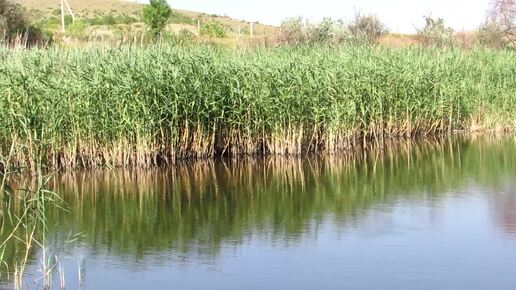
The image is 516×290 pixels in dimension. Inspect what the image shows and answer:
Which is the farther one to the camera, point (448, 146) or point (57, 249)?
point (448, 146)

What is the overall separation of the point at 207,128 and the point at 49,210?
12.5ft

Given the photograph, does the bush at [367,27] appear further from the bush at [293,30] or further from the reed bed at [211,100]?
the reed bed at [211,100]

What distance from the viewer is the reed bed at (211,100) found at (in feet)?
38.2

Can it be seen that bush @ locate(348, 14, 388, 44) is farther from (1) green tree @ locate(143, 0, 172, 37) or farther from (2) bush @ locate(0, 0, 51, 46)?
(2) bush @ locate(0, 0, 51, 46)

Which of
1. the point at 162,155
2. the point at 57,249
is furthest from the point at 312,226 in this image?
the point at 162,155

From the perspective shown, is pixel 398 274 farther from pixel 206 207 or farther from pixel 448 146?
pixel 448 146

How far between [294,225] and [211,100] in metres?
4.40

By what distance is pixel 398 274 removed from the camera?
6.88 metres

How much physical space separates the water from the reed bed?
44 cm

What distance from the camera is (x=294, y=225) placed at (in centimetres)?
888

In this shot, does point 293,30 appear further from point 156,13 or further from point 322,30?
point 156,13

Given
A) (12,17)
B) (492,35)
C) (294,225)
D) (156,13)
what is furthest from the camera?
(156,13)

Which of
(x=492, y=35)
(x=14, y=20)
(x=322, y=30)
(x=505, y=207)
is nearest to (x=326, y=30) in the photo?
(x=322, y=30)

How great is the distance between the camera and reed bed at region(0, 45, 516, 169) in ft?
38.2
